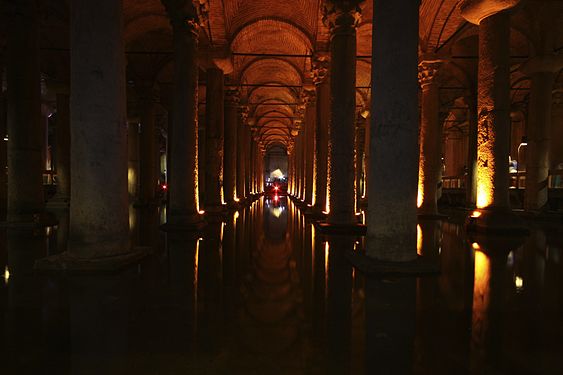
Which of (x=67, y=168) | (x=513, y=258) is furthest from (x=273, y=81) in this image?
(x=513, y=258)

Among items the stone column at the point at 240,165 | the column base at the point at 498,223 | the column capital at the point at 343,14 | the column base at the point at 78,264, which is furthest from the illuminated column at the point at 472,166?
the column base at the point at 78,264

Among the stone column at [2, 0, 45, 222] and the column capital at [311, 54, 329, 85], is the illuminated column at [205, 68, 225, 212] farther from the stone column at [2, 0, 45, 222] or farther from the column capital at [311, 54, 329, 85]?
the stone column at [2, 0, 45, 222]

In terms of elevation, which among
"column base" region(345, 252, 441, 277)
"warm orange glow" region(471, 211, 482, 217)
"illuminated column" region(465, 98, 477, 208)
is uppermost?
"illuminated column" region(465, 98, 477, 208)

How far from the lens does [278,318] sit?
347 centimetres

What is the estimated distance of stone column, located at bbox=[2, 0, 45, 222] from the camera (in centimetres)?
961

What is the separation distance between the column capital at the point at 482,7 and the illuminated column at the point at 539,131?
606 centimetres

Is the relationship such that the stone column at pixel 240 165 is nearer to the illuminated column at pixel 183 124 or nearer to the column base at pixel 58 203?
the column base at pixel 58 203

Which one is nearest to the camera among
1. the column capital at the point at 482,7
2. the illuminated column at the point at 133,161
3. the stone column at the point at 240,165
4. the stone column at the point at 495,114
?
the column capital at the point at 482,7

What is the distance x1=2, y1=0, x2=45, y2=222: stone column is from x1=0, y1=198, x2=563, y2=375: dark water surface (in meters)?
4.23

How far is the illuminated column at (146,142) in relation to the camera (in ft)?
63.0

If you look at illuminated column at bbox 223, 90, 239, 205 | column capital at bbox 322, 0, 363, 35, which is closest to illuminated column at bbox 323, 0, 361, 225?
column capital at bbox 322, 0, 363, 35


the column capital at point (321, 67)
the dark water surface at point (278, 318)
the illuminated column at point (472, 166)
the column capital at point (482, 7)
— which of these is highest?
the column capital at point (482, 7)

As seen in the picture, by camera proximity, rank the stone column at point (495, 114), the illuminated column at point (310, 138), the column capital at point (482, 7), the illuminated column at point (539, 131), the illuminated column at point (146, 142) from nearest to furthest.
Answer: the column capital at point (482, 7) → the stone column at point (495, 114) → the illuminated column at point (539, 131) → the illuminated column at point (310, 138) → the illuminated column at point (146, 142)

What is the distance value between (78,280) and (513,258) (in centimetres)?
717
